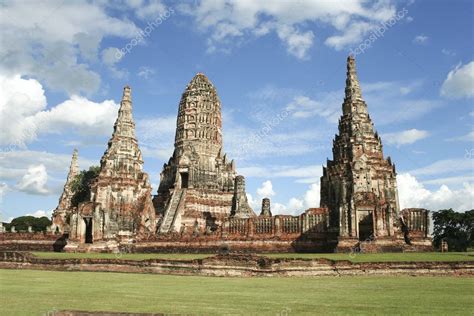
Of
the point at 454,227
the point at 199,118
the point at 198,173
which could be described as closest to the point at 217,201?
the point at 198,173

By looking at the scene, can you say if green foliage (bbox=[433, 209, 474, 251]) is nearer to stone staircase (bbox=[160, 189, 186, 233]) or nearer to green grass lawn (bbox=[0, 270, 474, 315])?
stone staircase (bbox=[160, 189, 186, 233])

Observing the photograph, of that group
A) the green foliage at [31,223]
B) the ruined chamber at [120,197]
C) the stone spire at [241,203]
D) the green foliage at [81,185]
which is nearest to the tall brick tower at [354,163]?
the stone spire at [241,203]

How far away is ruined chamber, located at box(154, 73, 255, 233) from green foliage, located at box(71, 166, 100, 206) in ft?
55.4

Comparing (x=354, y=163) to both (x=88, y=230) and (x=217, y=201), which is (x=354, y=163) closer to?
(x=217, y=201)

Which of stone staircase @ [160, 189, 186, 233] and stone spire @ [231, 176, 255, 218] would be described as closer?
stone spire @ [231, 176, 255, 218]

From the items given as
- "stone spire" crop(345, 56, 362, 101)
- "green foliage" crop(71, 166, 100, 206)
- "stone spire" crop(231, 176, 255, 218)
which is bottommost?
"stone spire" crop(231, 176, 255, 218)

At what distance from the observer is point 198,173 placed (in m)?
54.1

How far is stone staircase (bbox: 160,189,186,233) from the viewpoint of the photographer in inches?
1787

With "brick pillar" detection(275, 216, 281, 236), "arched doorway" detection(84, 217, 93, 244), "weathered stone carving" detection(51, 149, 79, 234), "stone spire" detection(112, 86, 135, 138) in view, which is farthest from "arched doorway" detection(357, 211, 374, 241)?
"weathered stone carving" detection(51, 149, 79, 234)

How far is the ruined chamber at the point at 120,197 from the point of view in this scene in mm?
39234

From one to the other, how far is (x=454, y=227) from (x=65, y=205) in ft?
191

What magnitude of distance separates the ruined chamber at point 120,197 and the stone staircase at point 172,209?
1490 mm

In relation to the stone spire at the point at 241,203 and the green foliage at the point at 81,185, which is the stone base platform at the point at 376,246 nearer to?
the stone spire at the point at 241,203

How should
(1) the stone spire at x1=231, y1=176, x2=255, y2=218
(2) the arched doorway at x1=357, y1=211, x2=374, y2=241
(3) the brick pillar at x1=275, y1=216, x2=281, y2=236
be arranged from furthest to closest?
(1) the stone spire at x1=231, y1=176, x2=255, y2=218 → (3) the brick pillar at x1=275, y1=216, x2=281, y2=236 → (2) the arched doorway at x1=357, y1=211, x2=374, y2=241
